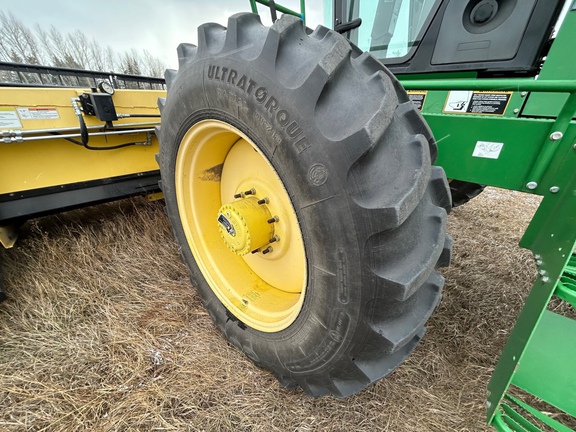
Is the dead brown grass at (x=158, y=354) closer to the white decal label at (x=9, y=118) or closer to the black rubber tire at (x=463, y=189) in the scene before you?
the black rubber tire at (x=463, y=189)

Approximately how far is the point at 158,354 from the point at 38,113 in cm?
150

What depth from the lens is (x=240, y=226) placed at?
120cm

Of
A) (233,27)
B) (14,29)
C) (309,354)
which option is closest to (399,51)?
(233,27)

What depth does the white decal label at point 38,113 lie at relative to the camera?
1.56m

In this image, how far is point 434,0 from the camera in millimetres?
1484

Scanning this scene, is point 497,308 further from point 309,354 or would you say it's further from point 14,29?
point 14,29

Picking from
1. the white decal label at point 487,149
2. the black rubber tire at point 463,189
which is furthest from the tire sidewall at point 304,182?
the black rubber tire at point 463,189

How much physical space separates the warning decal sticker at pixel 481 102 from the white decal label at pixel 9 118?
2195 millimetres

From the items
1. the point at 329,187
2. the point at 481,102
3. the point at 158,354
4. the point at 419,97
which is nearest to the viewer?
the point at 329,187

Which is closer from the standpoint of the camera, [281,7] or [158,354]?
[158,354]

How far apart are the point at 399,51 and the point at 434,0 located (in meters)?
0.27

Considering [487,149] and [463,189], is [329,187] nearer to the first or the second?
[487,149]

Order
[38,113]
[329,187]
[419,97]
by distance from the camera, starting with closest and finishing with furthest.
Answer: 1. [329,187]
2. [419,97]
3. [38,113]

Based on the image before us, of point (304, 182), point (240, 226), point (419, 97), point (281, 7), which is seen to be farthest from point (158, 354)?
point (281, 7)
